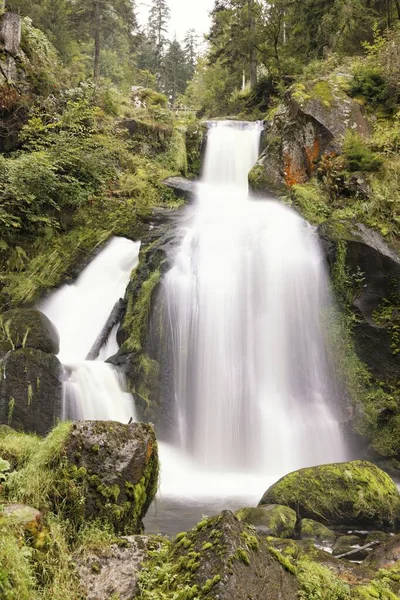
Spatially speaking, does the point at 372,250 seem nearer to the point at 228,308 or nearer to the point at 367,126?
the point at 228,308

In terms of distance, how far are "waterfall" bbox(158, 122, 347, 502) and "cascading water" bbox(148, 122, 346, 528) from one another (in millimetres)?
22

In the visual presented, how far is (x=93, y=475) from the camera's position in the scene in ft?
12.6

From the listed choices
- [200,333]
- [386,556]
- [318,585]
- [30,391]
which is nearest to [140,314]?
[200,333]

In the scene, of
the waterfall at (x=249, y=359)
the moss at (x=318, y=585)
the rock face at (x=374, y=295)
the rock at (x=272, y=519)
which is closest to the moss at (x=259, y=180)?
the waterfall at (x=249, y=359)

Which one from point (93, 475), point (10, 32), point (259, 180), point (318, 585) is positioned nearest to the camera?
point (318, 585)

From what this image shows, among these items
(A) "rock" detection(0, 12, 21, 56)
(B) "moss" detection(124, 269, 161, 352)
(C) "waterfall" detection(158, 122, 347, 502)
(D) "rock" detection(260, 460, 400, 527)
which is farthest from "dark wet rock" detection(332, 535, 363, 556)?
(A) "rock" detection(0, 12, 21, 56)

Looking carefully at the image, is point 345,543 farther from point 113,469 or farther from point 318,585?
point 113,469

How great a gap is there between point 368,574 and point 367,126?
13969 millimetres

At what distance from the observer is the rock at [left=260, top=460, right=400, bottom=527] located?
19.9 feet

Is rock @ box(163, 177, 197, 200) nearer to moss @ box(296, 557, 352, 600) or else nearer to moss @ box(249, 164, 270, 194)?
moss @ box(249, 164, 270, 194)

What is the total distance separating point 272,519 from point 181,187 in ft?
42.2

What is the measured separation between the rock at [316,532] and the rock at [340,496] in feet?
0.74

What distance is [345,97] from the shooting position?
15266 mm

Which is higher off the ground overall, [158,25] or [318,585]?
[158,25]
